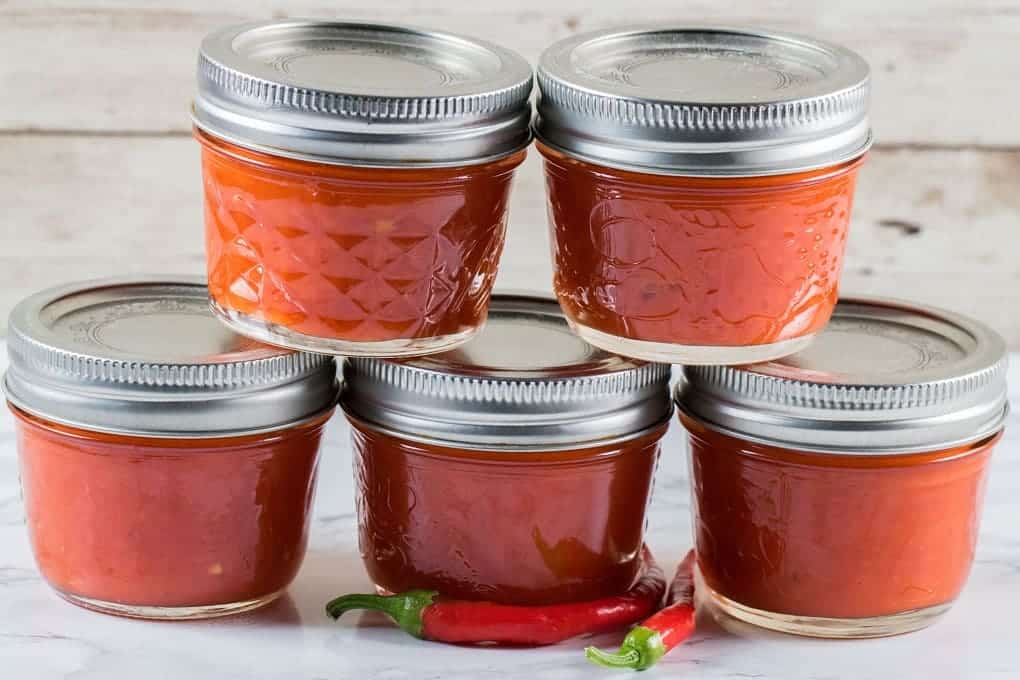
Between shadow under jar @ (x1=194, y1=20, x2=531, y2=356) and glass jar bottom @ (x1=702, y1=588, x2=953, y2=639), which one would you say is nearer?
shadow under jar @ (x1=194, y1=20, x2=531, y2=356)

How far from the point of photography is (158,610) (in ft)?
5.81

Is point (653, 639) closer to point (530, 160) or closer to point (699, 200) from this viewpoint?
point (699, 200)

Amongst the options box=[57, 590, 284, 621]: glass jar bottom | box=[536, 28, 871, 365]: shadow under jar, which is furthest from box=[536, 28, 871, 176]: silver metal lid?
box=[57, 590, 284, 621]: glass jar bottom

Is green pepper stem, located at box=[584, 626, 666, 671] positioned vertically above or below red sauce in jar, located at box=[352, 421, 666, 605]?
below

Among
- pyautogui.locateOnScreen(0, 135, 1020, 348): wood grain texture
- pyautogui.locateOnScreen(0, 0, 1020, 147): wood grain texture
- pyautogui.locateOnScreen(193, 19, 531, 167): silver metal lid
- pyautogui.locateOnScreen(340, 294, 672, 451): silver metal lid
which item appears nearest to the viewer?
pyautogui.locateOnScreen(193, 19, 531, 167): silver metal lid

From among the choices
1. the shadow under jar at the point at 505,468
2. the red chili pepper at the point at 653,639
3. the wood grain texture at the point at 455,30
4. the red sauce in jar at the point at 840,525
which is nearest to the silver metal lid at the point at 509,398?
the shadow under jar at the point at 505,468

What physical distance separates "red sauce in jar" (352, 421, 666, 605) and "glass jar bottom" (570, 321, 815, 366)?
0.35 feet

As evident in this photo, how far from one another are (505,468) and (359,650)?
0.84 ft

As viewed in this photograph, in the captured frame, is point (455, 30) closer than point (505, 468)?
No

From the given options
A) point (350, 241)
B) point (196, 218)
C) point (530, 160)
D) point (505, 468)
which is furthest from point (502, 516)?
point (196, 218)

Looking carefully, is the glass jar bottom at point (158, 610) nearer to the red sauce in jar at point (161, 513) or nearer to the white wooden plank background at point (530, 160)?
the red sauce in jar at point (161, 513)

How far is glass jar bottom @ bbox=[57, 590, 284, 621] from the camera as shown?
1.77 m

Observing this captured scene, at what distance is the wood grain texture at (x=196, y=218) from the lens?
2.77 meters

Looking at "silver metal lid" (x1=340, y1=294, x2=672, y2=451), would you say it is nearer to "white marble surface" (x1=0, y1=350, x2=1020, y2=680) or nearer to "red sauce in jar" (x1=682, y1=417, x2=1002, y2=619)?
"red sauce in jar" (x1=682, y1=417, x2=1002, y2=619)
